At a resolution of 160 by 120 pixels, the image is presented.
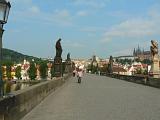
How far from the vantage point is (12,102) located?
11.4 m

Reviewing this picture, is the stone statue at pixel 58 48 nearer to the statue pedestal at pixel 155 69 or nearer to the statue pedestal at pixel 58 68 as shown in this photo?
the statue pedestal at pixel 58 68

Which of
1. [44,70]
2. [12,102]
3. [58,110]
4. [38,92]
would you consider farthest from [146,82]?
[44,70]

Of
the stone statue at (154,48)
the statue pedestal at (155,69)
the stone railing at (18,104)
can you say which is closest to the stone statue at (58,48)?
the statue pedestal at (155,69)

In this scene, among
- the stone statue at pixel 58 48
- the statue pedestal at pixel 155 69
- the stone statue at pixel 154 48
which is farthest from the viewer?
the stone statue at pixel 58 48

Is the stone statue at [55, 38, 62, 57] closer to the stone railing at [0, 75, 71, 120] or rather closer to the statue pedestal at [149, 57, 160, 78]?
the statue pedestal at [149, 57, 160, 78]

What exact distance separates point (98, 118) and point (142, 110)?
2764 millimetres

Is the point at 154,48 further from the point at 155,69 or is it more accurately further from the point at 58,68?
the point at 58,68

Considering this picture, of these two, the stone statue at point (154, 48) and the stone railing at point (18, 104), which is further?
the stone statue at point (154, 48)

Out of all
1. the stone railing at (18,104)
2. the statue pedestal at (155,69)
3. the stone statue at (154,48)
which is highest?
the stone statue at (154,48)

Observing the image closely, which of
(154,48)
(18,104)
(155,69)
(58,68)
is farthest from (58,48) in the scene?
(18,104)

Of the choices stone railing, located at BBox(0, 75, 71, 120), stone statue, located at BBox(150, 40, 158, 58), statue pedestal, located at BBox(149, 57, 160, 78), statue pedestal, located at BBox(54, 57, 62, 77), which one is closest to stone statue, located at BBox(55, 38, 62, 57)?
statue pedestal, located at BBox(54, 57, 62, 77)

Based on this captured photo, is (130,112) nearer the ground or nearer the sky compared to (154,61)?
nearer the ground

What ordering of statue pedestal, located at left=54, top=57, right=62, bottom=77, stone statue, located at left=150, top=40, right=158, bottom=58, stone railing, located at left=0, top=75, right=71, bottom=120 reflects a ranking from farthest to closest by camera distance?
1. statue pedestal, located at left=54, top=57, right=62, bottom=77
2. stone statue, located at left=150, top=40, right=158, bottom=58
3. stone railing, located at left=0, top=75, right=71, bottom=120

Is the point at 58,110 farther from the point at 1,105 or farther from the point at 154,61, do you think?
the point at 154,61
